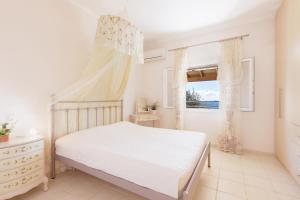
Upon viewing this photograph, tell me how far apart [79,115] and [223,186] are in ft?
8.87

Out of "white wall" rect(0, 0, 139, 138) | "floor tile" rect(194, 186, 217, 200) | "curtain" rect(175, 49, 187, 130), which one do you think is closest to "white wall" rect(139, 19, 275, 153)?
"curtain" rect(175, 49, 187, 130)

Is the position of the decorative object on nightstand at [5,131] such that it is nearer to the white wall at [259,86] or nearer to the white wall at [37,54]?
the white wall at [37,54]

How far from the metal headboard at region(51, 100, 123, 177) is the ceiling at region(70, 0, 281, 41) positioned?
190 centimetres

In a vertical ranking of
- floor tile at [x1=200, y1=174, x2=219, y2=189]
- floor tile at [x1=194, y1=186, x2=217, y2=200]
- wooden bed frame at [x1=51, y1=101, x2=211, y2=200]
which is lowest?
floor tile at [x1=194, y1=186, x2=217, y2=200]

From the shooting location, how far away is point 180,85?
4.18m

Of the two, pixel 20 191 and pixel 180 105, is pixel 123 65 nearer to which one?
pixel 180 105

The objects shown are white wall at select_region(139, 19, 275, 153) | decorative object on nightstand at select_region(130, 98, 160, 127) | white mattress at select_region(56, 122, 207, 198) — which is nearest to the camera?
white mattress at select_region(56, 122, 207, 198)

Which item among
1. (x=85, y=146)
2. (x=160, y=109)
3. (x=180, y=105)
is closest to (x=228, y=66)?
(x=180, y=105)

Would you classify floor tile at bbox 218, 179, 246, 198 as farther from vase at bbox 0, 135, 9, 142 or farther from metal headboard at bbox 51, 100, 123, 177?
vase at bbox 0, 135, 9, 142

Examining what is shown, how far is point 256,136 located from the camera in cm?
342

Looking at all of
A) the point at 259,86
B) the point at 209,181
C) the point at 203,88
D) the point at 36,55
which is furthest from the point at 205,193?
the point at 36,55

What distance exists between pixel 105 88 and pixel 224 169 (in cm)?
278

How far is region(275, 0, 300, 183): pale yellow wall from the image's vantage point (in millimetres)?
2246

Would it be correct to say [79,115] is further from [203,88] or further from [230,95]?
[230,95]
